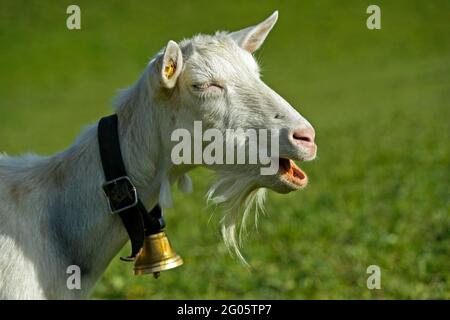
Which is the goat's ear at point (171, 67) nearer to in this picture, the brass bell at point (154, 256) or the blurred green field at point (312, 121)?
the brass bell at point (154, 256)

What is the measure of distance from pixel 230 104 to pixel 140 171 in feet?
2.12

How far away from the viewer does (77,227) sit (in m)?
4.46

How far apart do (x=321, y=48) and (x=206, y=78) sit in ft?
157

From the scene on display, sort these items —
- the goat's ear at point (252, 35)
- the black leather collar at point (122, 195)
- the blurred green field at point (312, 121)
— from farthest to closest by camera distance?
the blurred green field at point (312, 121)
the goat's ear at point (252, 35)
the black leather collar at point (122, 195)

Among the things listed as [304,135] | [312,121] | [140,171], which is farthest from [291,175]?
[312,121]

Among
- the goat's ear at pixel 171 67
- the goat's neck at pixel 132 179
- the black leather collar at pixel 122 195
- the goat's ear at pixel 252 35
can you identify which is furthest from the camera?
the goat's ear at pixel 252 35

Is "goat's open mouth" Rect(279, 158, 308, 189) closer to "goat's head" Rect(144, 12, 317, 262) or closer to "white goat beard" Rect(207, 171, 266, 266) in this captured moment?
"goat's head" Rect(144, 12, 317, 262)

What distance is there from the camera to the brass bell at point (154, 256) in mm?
4457

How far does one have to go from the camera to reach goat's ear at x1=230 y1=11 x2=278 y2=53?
15.8 feet

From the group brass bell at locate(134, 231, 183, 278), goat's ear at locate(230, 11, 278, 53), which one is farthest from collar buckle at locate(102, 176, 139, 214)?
goat's ear at locate(230, 11, 278, 53)

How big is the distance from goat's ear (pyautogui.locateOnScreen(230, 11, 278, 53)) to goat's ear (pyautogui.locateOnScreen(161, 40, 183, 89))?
24.4 inches

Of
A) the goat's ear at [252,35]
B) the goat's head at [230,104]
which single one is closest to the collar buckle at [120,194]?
the goat's head at [230,104]

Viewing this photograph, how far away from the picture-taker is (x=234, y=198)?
467cm
